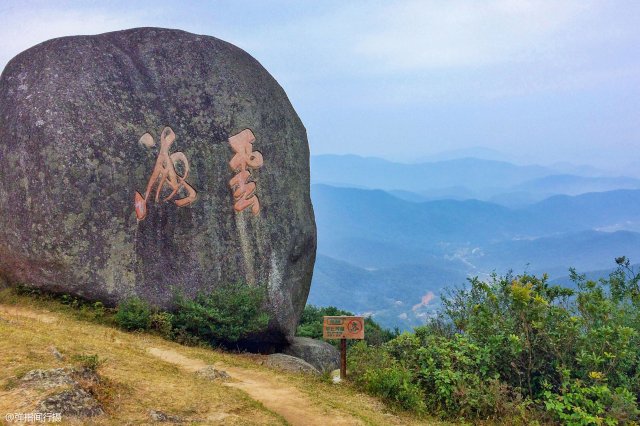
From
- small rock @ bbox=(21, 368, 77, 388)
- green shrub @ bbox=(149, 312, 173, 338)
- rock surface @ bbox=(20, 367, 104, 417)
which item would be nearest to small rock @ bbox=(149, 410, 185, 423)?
rock surface @ bbox=(20, 367, 104, 417)

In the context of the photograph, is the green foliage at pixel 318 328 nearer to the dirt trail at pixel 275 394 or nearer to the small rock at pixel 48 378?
the dirt trail at pixel 275 394

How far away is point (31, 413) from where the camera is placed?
575 centimetres

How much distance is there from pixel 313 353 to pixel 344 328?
4.86 m

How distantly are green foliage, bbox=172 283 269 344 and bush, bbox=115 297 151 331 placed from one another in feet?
2.34

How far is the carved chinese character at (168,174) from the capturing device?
14.0 m

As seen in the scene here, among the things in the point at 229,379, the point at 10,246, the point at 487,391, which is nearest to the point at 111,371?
the point at 229,379

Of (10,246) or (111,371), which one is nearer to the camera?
(111,371)

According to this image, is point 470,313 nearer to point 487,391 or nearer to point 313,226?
point 487,391

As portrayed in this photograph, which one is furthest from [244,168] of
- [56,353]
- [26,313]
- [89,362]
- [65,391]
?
[65,391]

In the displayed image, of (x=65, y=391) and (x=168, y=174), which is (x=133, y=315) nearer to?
(x=168, y=174)

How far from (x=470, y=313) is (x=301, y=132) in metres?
8.14

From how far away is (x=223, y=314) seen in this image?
43.2ft

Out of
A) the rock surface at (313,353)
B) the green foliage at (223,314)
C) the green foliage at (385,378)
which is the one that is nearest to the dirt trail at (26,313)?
the green foliage at (223,314)

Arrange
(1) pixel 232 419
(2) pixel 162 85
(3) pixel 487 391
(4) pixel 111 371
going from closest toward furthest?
(1) pixel 232 419 < (4) pixel 111 371 < (3) pixel 487 391 < (2) pixel 162 85
